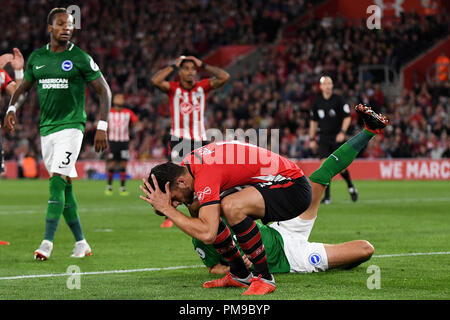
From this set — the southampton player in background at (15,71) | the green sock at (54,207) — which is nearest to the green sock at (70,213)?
the green sock at (54,207)

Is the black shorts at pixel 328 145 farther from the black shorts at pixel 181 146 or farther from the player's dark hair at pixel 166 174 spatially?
the player's dark hair at pixel 166 174

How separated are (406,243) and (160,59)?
26.8 metres

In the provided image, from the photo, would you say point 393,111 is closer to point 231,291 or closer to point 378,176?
point 378,176

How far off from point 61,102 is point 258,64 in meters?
25.8

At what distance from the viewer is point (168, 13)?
1467 inches

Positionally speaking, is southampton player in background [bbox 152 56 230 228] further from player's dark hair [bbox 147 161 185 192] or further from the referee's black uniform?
player's dark hair [bbox 147 161 185 192]

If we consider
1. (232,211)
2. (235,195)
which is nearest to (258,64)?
(235,195)

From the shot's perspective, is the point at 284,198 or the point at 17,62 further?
the point at 17,62

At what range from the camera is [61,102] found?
8.05m

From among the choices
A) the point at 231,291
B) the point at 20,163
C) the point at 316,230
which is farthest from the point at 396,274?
the point at 20,163

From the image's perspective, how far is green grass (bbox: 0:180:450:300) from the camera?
564 cm

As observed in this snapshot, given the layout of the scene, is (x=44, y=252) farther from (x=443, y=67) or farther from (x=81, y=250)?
(x=443, y=67)

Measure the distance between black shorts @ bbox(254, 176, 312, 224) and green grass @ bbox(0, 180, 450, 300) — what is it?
0.53 metres
